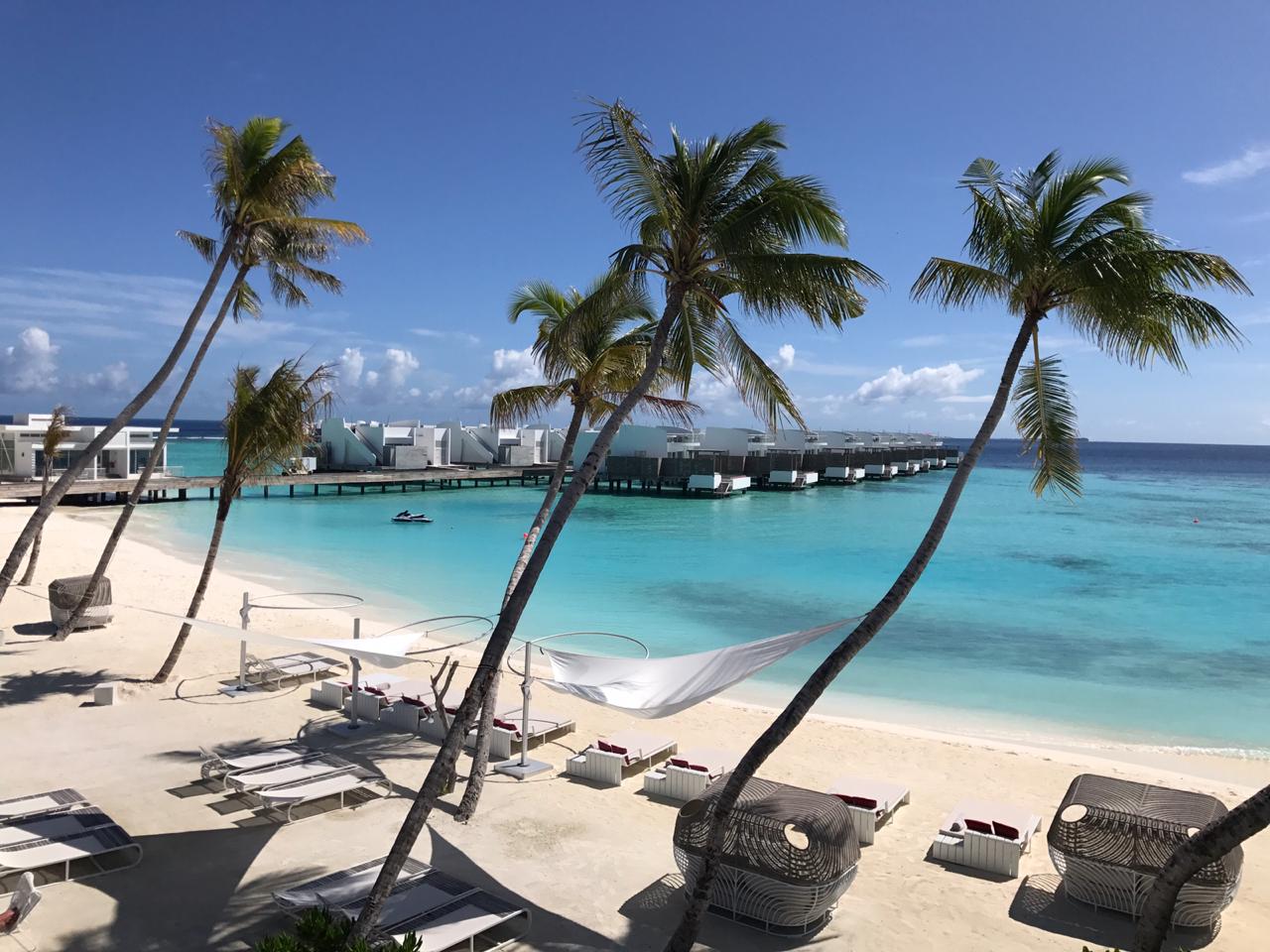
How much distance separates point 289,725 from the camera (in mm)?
9562

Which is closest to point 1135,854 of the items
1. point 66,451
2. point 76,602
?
point 76,602

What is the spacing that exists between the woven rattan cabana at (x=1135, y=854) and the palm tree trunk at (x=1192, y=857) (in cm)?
282

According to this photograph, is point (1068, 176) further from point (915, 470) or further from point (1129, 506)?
point (915, 470)

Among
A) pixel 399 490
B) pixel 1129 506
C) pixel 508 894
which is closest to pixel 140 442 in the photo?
pixel 399 490

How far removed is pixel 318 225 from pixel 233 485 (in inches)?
129

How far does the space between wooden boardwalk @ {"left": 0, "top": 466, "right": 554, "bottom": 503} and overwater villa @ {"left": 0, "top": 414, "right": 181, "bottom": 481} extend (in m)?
1.09

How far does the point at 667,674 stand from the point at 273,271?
26.9 ft

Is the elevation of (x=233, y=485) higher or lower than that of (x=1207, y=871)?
higher

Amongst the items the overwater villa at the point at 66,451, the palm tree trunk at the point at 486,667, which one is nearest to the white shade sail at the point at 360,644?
the palm tree trunk at the point at 486,667

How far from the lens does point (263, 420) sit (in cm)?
1031

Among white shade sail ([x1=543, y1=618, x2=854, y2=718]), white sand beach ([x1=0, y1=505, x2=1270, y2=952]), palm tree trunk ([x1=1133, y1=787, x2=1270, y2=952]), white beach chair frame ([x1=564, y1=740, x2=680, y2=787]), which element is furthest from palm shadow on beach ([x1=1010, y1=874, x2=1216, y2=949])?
white beach chair frame ([x1=564, y1=740, x2=680, y2=787])

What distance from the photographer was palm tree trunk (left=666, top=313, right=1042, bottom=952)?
4.99 m

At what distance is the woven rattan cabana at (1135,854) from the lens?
18.9ft

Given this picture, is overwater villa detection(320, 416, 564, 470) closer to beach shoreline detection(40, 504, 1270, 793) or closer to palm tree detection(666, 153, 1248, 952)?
beach shoreline detection(40, 504, 1270, 793)
